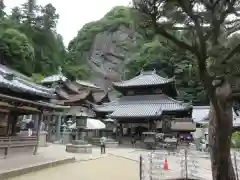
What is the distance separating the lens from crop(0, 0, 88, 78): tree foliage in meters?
46.0

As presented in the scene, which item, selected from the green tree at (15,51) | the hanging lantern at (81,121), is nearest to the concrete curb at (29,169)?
the hanging lantern at (81,121)

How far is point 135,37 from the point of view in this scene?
56.6 metres

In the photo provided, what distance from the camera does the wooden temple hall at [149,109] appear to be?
25.2 meters

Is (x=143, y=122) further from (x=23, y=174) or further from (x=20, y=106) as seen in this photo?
(x=23, y=174)

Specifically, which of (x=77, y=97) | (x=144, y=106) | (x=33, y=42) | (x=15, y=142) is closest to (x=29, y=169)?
(x=15, y=142)

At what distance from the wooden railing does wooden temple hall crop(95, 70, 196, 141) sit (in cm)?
1381

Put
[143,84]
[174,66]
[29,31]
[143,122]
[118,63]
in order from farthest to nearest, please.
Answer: [29,31], [118,63], [174,66], [143,84], [143,122]

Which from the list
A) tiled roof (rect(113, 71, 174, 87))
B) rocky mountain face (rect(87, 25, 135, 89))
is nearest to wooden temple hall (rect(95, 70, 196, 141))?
Answer: tiled roof (rect(113, 71, 174, 87))

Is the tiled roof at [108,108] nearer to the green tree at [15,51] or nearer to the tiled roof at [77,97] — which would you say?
the tiled roof at [77,97]

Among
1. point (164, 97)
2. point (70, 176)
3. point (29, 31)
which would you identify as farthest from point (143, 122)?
point (29, 31)

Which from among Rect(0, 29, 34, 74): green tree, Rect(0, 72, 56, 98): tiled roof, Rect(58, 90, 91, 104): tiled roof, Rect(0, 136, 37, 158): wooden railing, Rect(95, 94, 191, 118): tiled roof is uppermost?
Rect(0, 29, 34, 74): green tree

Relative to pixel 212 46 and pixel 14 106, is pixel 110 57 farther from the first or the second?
pixel 212 46

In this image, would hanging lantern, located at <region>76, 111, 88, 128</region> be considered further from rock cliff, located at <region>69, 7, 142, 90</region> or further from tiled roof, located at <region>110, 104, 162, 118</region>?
rock cliff, located at <region>69, 7, 142, 90</region>

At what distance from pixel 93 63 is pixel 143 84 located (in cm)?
2985
